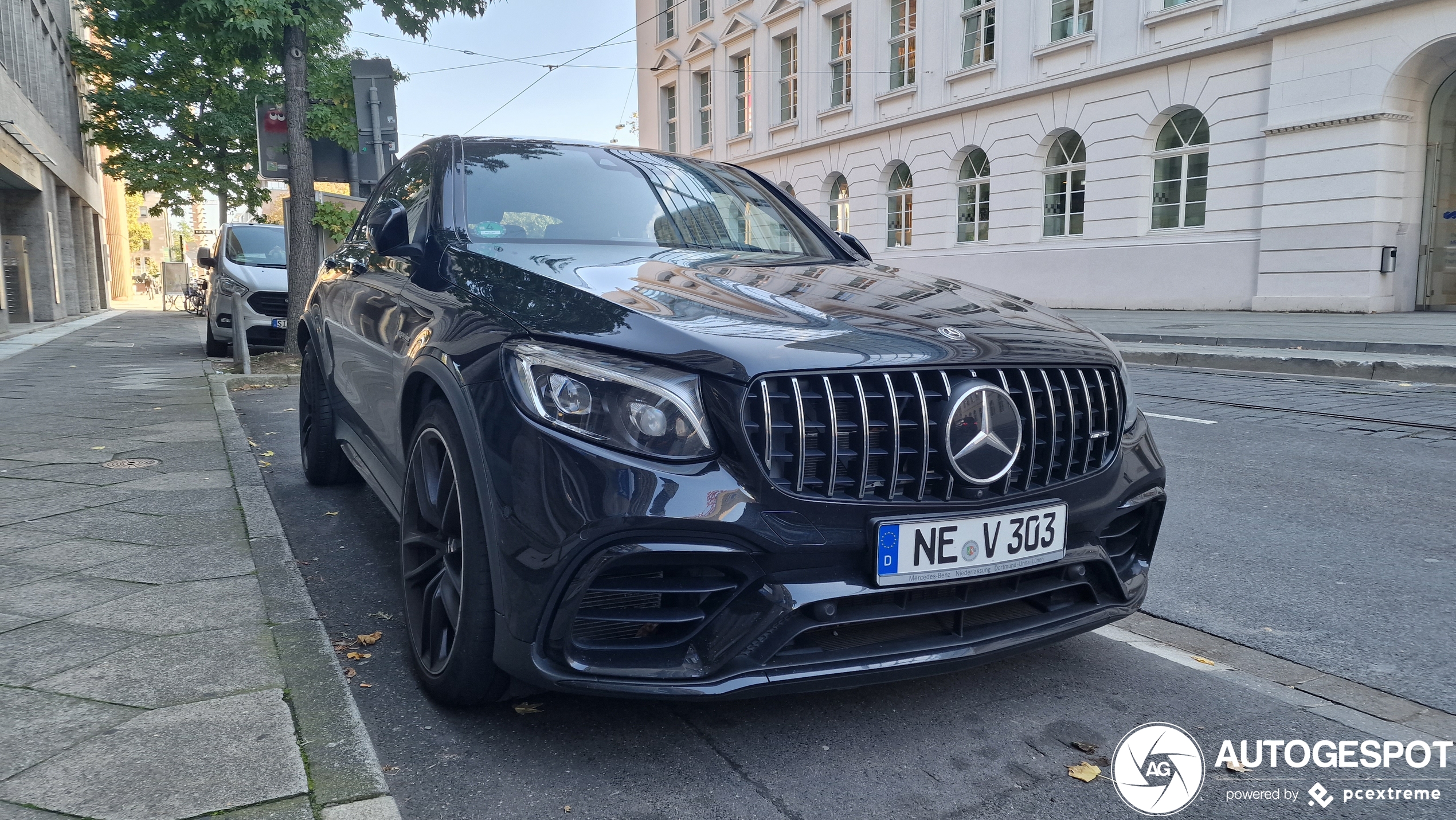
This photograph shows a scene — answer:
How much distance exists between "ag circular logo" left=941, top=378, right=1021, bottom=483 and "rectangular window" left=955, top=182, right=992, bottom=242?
66.7ft

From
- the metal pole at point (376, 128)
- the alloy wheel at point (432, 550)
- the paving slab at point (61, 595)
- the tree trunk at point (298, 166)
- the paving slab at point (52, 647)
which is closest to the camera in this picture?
the alloy wheel at point (432, 550)

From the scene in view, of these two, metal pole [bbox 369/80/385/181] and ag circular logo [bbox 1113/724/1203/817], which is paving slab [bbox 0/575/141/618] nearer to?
ag circular logo [bbox 1113/724/1203/817]

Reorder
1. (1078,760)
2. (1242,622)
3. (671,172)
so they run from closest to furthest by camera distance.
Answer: (1078,760)
(1242,622)
(671,172)

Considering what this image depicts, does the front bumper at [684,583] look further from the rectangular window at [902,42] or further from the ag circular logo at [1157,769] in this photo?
the rectangular window at [902,42]

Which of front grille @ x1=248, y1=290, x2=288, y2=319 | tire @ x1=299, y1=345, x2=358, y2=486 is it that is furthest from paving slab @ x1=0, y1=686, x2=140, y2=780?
front grille @ x1=248, y1=290, x2=288, y2=319

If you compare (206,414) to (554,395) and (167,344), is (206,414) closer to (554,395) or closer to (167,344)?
(554,395)

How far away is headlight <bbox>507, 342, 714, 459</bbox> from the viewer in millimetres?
2090

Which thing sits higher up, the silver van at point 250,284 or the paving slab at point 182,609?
the silver van at point 250,284

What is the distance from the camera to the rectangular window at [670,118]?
34125mm

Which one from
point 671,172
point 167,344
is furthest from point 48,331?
point 671,172

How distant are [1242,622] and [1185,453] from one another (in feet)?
9.59

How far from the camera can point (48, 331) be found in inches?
739

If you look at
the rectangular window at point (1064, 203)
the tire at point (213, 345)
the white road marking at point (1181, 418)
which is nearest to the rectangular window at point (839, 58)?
the rectangular window at point (1064, 203)

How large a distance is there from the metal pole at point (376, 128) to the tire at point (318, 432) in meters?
4.63
